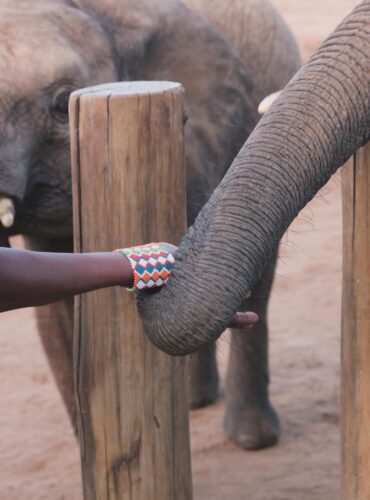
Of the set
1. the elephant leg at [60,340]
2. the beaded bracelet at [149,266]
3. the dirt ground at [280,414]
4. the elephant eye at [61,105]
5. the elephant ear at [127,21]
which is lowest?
the dirt ground at [280,414]

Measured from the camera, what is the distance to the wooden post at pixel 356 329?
2.59 meters

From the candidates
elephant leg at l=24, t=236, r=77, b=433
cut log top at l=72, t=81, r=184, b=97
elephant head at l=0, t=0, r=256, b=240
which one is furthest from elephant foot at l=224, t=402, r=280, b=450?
cut log top at l=72, t=81, r=184, b=97

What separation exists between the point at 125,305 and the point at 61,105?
2.65 ft

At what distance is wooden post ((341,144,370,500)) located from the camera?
2588mm

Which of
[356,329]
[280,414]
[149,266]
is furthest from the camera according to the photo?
[280,414]

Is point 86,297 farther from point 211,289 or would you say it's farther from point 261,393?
point 261,393

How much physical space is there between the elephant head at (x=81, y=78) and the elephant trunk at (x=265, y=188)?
3.20ft

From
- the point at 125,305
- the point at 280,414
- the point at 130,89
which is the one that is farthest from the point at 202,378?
the point at 130,89

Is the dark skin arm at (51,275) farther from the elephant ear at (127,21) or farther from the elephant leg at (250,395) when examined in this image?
the elephant leg at (250,395)

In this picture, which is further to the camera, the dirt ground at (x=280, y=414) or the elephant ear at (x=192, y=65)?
the dirt ground at (x=280, y=414)

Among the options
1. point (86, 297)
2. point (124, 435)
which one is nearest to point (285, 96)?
point (86, 297)

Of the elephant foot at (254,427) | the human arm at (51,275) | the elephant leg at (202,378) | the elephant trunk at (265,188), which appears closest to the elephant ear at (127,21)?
the elephant trunk at (265,188)

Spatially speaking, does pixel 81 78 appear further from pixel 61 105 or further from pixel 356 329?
pixel 356 329

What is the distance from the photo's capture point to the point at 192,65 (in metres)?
3.60
